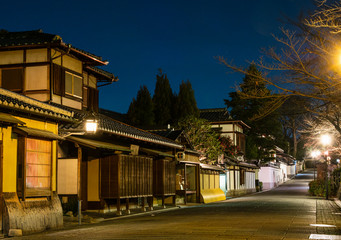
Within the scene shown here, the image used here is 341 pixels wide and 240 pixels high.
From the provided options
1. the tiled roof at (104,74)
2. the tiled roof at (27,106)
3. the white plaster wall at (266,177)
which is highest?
the tiled roof at (104,74)

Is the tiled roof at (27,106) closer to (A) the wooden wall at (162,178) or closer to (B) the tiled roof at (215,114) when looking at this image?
(A) the wooden wall at (162,178)

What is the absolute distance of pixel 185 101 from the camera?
2132 inches

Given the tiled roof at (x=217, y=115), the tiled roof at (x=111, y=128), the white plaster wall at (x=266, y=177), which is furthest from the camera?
the white plaster wall at (x=266, y=177)

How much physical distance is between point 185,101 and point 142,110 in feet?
20.4

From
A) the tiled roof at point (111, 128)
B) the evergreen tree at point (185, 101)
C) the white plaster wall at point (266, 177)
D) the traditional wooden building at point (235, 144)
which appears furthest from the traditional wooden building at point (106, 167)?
the white plaster wall at point (266, 177)

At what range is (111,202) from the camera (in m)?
23.5

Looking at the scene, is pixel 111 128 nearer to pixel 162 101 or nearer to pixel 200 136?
pixel 200 136

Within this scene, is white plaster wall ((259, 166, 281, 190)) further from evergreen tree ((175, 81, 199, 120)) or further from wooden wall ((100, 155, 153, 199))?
wooden wall ((100, 155, 153, 199))

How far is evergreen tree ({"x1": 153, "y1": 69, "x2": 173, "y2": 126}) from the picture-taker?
54.5 metres

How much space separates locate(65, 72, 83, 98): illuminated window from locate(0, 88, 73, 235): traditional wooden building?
5201 mm

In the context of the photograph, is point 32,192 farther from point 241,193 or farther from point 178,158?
point 241,193

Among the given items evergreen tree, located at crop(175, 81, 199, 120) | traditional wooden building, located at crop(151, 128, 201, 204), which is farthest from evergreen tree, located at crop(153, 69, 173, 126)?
traditional wooden building, located at crop(151, 128, 201, 204)

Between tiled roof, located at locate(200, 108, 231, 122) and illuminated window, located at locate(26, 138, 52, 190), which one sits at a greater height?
tiled roof, located at locate(200, 108, 231, 122)

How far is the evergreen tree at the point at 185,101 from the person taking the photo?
5388 cm
